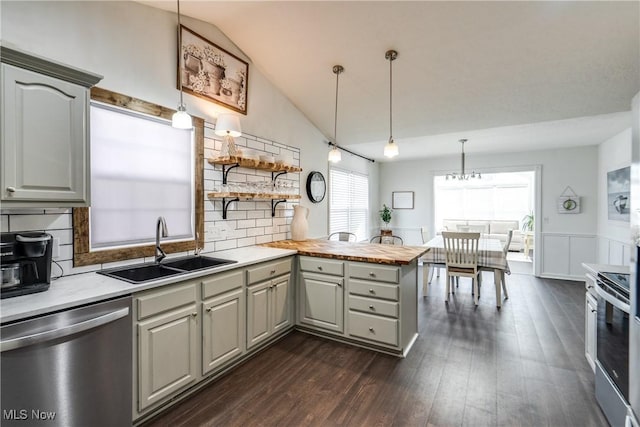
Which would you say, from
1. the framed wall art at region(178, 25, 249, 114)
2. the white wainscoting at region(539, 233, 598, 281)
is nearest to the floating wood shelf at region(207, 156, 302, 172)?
the framed wall art at region(178, 25, 249, 114)

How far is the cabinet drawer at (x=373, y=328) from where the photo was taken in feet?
8.41

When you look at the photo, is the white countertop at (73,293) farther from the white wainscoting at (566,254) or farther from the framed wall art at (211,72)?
the white wainscoting at (566,254)

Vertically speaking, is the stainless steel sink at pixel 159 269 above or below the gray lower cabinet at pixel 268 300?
above

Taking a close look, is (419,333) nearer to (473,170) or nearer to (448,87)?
(448,87)

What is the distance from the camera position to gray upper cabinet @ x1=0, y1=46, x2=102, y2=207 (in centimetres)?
140

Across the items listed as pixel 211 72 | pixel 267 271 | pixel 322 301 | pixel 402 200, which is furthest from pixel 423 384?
pixel 402 200

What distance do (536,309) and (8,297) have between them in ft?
16.2

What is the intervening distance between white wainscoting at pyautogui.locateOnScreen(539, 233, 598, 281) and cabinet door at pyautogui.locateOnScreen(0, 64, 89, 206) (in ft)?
22.3

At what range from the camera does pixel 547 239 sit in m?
5.52

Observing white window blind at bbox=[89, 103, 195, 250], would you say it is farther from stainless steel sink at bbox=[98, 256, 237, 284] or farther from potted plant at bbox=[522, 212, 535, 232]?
potted plant at bbox=[522, 212, 535, 232]

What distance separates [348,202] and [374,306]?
10.5ft

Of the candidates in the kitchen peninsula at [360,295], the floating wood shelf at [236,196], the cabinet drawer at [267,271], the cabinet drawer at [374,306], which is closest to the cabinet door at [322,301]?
the kitchen peninsula at [360,295]

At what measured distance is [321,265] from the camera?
9.47 ft

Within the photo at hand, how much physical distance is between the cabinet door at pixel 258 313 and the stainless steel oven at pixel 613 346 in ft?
7.75
